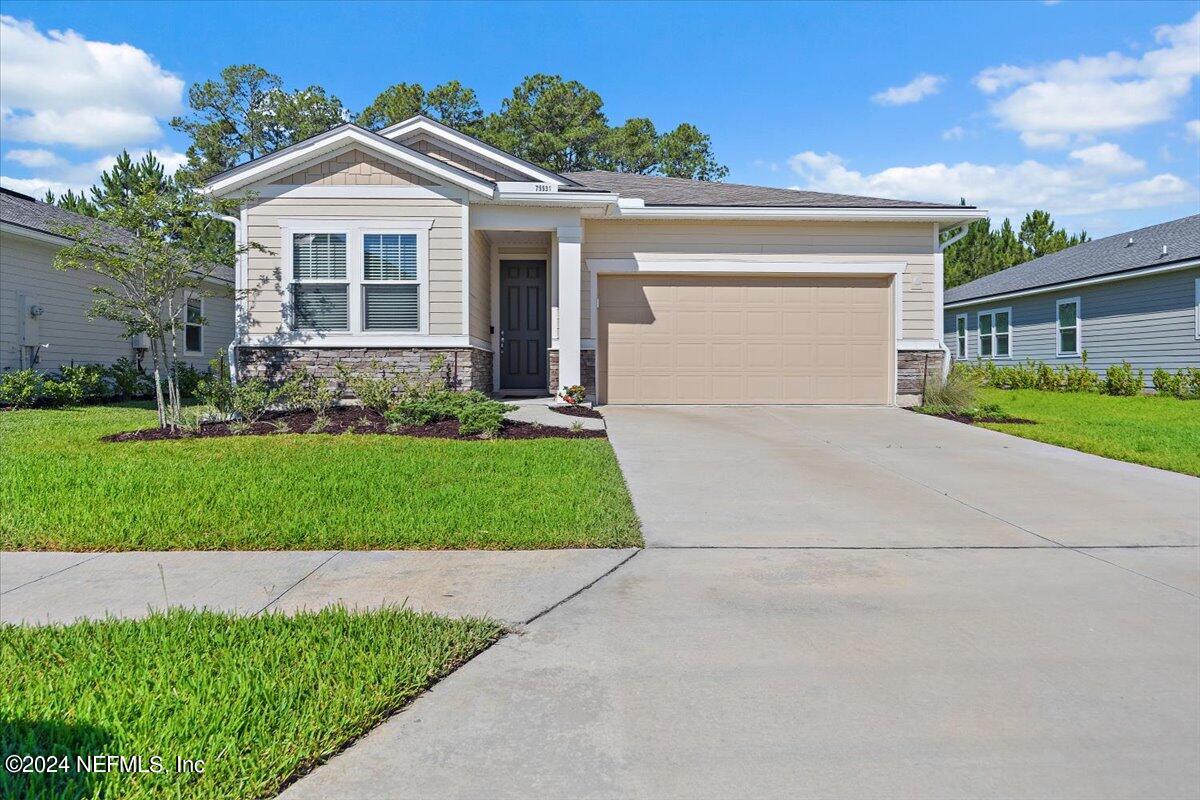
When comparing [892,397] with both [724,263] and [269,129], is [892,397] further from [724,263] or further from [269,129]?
[269,129]

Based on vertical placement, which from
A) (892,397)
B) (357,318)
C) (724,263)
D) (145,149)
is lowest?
(892,397)

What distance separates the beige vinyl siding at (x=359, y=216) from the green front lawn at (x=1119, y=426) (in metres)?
8.16

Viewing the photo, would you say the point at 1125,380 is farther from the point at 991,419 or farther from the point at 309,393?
the point at 309,393

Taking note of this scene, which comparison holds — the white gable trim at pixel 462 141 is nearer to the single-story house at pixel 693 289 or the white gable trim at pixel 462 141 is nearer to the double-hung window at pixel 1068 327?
the single-story house at pixel 693 289

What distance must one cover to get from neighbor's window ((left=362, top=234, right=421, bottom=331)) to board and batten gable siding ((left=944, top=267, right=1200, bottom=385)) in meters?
17.2

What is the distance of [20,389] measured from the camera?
471 inches

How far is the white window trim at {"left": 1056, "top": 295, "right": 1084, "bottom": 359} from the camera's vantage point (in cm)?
1986

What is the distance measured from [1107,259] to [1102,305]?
62.5 inches

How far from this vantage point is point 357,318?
10.8m

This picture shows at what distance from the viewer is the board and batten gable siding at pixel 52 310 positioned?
42.9 feet

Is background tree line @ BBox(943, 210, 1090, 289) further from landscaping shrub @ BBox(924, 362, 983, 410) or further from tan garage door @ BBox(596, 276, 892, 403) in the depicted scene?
tan garage door @ BBox(596, 276, 892, 403)

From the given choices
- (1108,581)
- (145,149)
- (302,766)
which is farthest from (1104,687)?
(145,149)

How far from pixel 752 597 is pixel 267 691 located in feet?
7.62

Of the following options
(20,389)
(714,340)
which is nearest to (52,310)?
(20,389)
